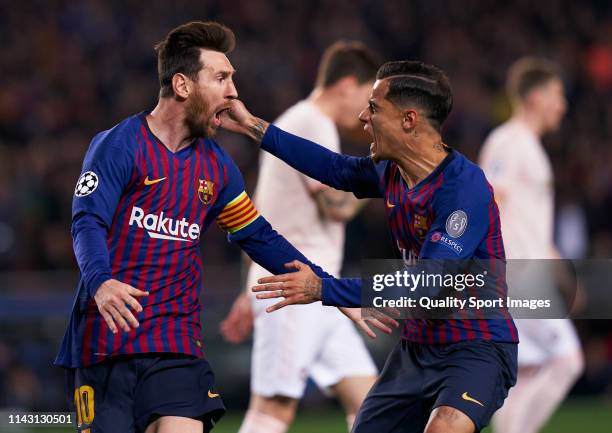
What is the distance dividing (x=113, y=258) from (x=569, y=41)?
14.0 metres

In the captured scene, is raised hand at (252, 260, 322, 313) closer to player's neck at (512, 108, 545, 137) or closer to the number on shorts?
the number on shorts

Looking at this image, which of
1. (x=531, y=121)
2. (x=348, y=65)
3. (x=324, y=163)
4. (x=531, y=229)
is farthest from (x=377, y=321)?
(x=531, y=121)

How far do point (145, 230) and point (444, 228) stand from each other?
1.26 m

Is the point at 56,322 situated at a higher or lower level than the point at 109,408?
higher

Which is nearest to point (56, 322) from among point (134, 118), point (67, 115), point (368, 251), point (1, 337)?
point (1, 337)

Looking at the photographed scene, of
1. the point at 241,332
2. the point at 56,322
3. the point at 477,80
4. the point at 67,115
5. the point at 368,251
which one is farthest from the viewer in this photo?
the point at 477,80

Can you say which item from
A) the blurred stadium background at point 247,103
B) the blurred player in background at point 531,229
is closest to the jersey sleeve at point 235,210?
the blurred stadium background at point 247,103

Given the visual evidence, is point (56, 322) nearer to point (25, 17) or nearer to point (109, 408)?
point (109, 408)

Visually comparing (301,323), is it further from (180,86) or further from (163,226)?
(180,86)

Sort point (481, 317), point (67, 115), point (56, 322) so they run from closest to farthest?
1. point (481, 317)
2. point (56, 322)
3. point (67, 115)

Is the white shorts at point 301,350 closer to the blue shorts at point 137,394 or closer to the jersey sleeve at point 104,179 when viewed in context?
the blue shorts at point 137,394

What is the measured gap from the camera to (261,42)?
17578 millimetres

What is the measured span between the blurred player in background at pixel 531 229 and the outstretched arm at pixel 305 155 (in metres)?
3.15

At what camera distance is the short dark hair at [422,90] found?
5.21m
